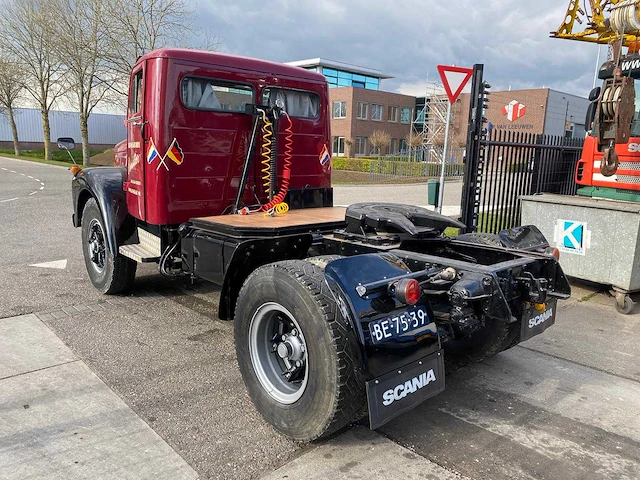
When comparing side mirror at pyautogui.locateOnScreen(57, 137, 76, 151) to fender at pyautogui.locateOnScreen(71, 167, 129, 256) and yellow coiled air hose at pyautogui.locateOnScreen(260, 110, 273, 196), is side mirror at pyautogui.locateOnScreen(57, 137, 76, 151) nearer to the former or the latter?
fender at pyautogui.locateOnScreen(71, 167, 129, 256)

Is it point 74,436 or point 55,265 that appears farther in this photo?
point 55,265

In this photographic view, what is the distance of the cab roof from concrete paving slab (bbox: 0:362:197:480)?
2703 millimetres

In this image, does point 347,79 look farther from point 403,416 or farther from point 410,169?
point 403,416

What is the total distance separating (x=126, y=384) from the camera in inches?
144

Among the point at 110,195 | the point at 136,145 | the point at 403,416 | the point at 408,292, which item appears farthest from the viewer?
the point at 110,195

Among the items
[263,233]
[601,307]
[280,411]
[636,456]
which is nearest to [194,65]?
[263,233]

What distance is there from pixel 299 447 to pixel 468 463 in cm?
93

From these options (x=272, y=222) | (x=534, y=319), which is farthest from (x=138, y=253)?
(x=534, y=319)

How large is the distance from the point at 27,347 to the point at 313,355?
2.83 metres

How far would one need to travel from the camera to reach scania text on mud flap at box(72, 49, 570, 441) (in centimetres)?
269

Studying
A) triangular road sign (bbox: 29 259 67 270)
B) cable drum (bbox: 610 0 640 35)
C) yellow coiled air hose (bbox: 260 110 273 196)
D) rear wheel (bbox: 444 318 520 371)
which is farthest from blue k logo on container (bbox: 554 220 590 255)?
triangular road sign (bbox: 29 259 67 270)

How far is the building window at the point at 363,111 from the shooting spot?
147 feet

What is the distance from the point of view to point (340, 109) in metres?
45.2

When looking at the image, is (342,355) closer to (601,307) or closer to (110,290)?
(110,290)
